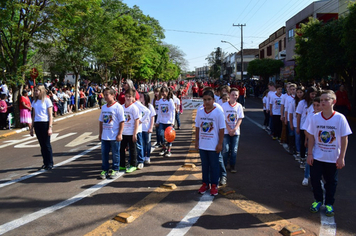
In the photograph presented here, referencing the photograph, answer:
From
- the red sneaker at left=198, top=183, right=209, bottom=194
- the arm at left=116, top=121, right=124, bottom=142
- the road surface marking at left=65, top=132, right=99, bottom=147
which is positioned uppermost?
the arm at left=116, top=121, right=124, bottom=142

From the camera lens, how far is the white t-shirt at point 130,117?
7.20m

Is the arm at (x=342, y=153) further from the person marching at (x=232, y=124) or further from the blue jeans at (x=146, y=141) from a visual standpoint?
the blue jeans at (x=146, y=141)

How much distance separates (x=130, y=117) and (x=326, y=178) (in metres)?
4.10

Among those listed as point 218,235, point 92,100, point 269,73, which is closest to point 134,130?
point 218,235

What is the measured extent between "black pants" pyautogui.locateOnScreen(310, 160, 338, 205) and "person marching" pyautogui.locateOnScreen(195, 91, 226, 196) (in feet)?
4.92

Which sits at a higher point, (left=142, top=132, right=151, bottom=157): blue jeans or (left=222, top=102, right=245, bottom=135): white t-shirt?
(left=222, top=102, right=245, bottom=135): white t-shirt

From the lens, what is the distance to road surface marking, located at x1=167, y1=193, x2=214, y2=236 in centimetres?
432

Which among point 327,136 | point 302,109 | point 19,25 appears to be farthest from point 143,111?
point 19,25

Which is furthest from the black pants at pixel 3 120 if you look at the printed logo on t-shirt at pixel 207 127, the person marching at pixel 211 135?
the printed logo on t-shirt at pixel 207 127

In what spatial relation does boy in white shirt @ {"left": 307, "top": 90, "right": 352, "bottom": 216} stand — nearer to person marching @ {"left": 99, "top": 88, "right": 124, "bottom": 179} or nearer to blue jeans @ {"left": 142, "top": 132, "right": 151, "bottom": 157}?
person marching @ {"left": 99, "top": 88, "right": 124, "bottom": 179}

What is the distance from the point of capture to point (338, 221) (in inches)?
180

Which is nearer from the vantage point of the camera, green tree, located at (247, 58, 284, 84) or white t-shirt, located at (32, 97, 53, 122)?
white t-shirt, located at (32, 97, 53, 122)

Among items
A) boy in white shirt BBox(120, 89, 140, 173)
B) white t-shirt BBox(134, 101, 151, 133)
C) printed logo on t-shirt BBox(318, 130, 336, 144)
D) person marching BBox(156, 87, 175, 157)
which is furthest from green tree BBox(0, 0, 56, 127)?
printed logo on t-shirt BBox(318, 130, 336, 144)

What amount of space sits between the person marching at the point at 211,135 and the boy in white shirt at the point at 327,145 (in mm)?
1415
